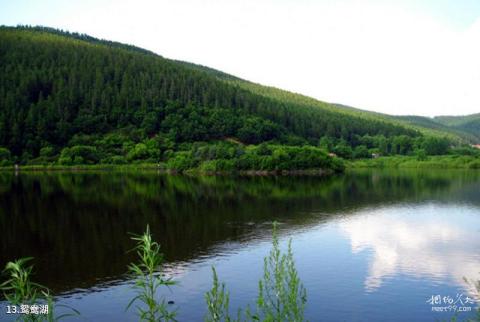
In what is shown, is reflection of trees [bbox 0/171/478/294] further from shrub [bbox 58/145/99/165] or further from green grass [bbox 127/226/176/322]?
shrub [bbox 58/145/99/165]

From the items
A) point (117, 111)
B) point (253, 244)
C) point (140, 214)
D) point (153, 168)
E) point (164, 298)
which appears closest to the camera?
point (164, 298)

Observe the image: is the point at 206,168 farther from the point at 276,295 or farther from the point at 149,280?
the point at 149,280

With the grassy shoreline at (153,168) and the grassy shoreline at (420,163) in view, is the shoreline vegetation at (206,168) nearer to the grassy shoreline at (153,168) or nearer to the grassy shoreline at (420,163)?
the grassy shoreline at (153,168)

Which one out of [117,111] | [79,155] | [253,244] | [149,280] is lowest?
[253,244]

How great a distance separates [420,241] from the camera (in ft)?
134

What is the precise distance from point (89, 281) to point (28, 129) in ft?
436

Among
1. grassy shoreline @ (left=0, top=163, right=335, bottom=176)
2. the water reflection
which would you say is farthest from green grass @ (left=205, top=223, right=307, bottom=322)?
grassy shoreline @ (left=0, top=163, right=335, bottom=176)

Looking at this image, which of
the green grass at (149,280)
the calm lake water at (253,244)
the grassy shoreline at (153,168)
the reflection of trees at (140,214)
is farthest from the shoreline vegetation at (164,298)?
the grassy shoreline at (153,168)

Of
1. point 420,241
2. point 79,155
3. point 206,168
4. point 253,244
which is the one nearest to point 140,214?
point 253,244

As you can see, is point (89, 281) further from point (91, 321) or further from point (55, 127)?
point (55, 127)

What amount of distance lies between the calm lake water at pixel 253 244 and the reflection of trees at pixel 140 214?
14cm

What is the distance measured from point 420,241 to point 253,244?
565 inches

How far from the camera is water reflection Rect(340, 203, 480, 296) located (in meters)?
30.8

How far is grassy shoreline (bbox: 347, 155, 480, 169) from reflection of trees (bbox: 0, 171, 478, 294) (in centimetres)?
7156
